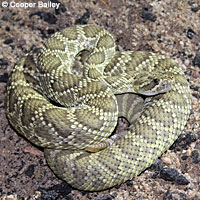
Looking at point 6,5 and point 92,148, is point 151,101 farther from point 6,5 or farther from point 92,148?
point 6,5

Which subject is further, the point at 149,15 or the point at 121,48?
the point at 149,15

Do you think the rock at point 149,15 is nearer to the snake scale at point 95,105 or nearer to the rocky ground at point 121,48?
the rocky ground at point 121,48

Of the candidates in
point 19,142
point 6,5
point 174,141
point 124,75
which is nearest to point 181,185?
point 174,141

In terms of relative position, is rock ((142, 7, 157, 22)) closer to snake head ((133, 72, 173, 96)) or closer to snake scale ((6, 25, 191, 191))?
snake scale ((6, 25, 191, 191))

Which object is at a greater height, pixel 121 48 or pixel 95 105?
pixel 121 48

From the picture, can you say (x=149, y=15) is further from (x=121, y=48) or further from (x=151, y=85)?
(x=151, y=85)

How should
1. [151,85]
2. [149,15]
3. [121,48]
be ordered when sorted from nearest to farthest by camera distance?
[151,85]
[121,48]
[149,15]

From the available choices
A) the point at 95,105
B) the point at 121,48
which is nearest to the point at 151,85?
the point at 95,105
